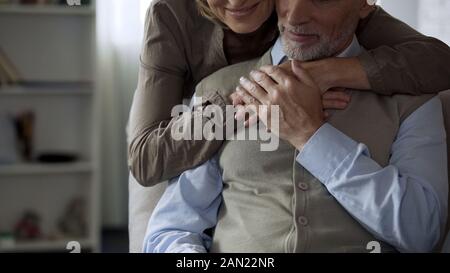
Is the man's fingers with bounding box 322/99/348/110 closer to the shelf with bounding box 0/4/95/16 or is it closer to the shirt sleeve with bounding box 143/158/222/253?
the shirt sleeve with bounding box 143/158/222/253

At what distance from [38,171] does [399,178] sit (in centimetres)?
47

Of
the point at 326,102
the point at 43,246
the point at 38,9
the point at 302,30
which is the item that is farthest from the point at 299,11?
the point at 43,246

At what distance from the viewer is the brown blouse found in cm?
102

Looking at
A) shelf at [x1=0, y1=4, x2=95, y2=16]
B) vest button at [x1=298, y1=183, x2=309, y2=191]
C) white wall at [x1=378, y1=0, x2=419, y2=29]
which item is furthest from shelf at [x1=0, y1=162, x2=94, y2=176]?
→ white wall at [x1=378, y1=0, x2=419, y2=29]

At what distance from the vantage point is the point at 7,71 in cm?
83

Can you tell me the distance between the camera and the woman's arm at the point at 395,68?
100 cm

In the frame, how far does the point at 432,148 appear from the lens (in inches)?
38.0

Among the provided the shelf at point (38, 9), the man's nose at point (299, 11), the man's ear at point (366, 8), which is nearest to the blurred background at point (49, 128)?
the shelf at point (38, 9)

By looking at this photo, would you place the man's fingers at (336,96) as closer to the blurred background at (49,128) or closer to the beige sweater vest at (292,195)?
the beige sweater vest at (292,195)

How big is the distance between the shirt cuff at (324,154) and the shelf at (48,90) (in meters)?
0.30

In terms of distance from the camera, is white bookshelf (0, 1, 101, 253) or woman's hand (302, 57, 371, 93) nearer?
white bookshelf (0, 1, 101, 253)

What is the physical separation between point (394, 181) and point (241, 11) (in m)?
0.33

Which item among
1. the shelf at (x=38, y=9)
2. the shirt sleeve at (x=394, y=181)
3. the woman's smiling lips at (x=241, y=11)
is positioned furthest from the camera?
the woman's smiling lips at (x=241, y=11)

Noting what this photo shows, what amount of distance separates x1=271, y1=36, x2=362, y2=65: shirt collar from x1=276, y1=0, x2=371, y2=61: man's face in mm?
23
